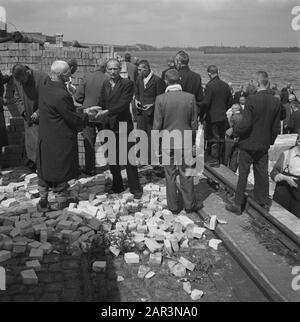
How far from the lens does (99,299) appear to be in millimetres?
4465

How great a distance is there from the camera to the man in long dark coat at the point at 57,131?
614 centimetres

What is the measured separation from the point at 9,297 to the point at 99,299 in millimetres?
902

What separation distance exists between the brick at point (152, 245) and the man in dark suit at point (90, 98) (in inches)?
111

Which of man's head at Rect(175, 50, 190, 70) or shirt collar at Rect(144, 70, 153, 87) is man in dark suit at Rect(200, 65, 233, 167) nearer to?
man's head at Rect(175, 50, 190, 70)

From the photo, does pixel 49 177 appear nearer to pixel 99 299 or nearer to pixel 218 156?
pixel 99 299

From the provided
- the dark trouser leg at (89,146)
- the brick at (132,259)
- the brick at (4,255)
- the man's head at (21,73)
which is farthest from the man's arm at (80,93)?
the brick at (132,259)

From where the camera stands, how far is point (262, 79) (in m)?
6.20

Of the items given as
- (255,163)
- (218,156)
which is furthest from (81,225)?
(218,156)

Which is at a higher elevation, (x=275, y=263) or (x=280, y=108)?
(x=280, y=108)

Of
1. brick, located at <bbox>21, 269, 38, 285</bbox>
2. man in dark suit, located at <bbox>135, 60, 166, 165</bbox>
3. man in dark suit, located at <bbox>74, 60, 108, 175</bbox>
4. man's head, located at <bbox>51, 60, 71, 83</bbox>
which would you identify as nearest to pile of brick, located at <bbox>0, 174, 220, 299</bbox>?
brick, located at <bbox>21, 269, 38, 285</bbox>

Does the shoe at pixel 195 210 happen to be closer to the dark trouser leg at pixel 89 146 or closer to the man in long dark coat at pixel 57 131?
the man in long dark coat at pixel 57 131

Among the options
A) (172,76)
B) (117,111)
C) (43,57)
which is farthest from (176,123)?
(43,57)

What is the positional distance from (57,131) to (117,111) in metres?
1.14

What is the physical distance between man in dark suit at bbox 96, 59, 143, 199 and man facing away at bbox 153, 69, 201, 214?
29.2 inches
